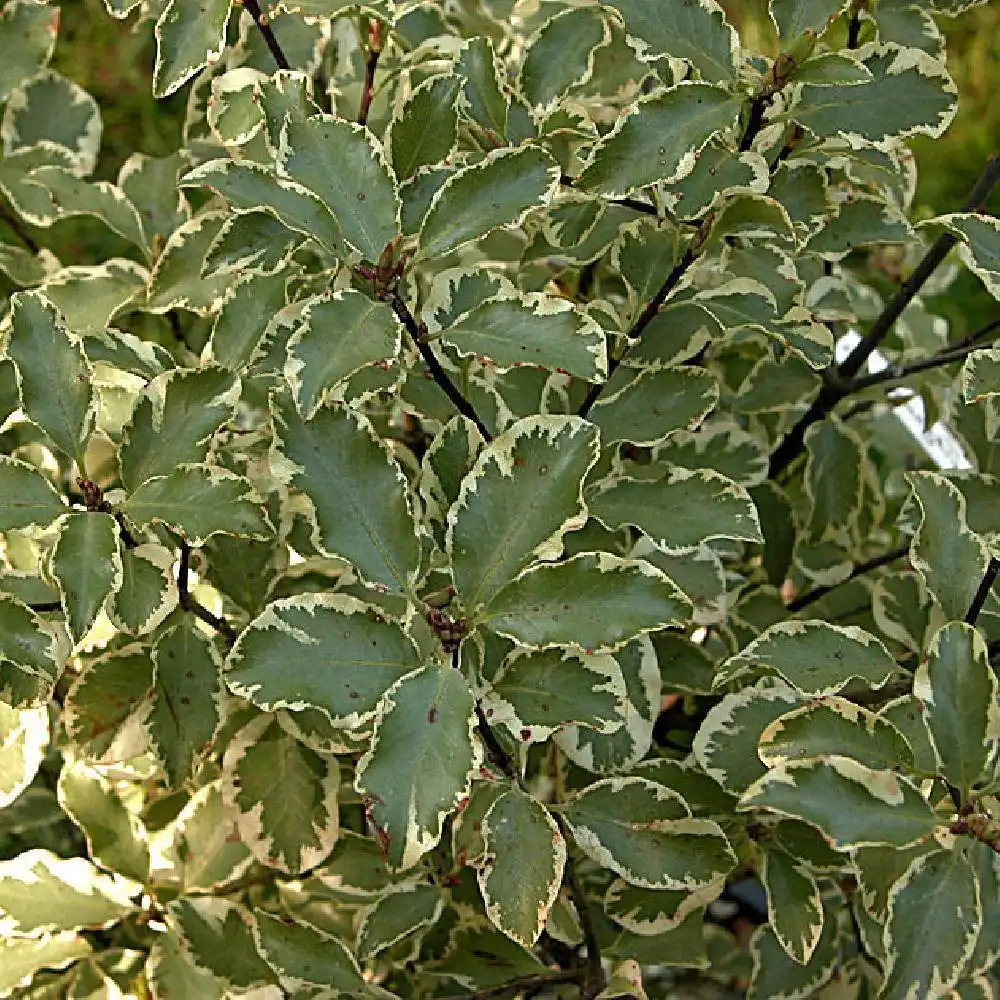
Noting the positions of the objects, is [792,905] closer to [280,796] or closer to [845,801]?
[845,801]

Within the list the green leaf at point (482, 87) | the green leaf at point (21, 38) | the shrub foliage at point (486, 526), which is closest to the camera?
the shrub foliage at point (486, 526)

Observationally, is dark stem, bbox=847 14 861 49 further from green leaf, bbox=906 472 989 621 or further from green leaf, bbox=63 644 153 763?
green leaf, bbox=63 644 153 763

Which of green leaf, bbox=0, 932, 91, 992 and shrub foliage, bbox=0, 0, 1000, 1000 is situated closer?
shrub foliage, bbox=0, 0, 1000, 1000

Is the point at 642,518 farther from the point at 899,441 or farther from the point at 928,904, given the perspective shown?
the point at 899,441

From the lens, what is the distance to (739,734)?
1230 mm

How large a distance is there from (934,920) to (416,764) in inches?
17.9

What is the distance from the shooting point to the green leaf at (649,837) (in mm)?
1183

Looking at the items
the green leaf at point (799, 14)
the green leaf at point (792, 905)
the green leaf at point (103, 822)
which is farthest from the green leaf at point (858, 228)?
the green leaf at point (103, 822)

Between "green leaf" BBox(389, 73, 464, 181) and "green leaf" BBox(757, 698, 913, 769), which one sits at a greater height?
"green leaf" BBox(389, 73, 464, 181)

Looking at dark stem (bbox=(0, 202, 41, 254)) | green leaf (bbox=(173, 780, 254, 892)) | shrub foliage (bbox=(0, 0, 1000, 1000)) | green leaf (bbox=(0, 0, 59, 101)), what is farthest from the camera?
dark stem (bbox=(0, 202, 41, 254))

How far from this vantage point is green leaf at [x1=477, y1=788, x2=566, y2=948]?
3.48 feet

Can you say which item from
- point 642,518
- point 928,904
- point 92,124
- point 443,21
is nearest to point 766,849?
point 928,904

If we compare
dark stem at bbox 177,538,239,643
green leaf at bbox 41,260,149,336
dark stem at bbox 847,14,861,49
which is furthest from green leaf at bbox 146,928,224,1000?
dark stem at bbox 847,14,861,49

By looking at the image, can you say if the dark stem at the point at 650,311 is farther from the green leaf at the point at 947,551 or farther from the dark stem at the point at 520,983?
the dark stem at the point at 520,983
